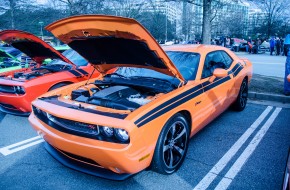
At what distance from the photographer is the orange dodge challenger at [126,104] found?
2432 millimetres

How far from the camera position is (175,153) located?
3.07m

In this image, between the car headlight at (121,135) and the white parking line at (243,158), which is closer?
the car headlight at (121,135)

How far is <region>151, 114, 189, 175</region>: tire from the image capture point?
274 centimetres

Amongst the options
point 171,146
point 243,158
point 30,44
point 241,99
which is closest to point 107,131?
point 171,146

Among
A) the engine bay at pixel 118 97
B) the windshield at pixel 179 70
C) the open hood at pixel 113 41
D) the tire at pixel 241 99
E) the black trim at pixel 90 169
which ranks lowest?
the black trim at pixel 90 169

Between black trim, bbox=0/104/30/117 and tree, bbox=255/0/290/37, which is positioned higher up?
tree, bbox=255/0/290/37

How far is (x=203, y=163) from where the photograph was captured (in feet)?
10.6

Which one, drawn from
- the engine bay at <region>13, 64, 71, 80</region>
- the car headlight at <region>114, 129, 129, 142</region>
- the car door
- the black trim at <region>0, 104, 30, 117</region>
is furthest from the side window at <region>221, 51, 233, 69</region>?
the black trim at <region>0, 104, 30, 117</region>

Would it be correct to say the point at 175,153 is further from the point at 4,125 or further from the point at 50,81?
the point at 4,125

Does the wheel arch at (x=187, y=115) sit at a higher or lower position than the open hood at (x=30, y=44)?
lower

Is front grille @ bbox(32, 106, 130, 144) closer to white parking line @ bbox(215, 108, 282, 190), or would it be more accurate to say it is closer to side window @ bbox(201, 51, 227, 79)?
white parking line @ bbox(215, 108, 282, 190)

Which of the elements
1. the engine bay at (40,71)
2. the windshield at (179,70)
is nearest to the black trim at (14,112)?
the engine bay at (40,71)

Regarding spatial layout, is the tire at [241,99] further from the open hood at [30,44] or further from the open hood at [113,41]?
the open hood at [30,44]

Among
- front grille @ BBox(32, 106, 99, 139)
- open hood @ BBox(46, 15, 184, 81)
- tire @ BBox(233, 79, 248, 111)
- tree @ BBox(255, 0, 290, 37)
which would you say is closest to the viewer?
front grille @ BBox(32, 106, 99, 139)
